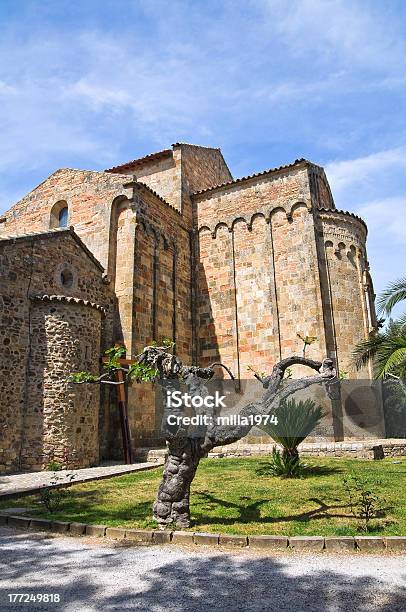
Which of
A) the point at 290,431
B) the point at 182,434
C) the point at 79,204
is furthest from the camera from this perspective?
the point at 79,204

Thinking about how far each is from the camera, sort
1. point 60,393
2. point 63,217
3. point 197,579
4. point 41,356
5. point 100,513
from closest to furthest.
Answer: point 197,579 → point 100,513 → point 60,393 → point 41,356 → point 63,217

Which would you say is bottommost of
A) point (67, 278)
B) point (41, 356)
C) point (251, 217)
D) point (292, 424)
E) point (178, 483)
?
point (178, 483)

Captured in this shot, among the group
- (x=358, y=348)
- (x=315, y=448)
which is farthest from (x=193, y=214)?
(x=315, y=448)

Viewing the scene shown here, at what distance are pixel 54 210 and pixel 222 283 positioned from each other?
8.03m

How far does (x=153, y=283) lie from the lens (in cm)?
1750

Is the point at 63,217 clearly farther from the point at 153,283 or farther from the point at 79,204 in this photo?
the point at 153,283

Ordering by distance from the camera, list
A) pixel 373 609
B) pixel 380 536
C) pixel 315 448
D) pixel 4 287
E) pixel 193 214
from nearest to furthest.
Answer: pixel 373 609, pixel 380 536, pixel 4 287, pixel 315 448, pixel 193 214

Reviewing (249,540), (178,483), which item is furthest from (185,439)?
(249,540)

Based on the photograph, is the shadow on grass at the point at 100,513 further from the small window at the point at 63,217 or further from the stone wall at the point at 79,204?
the small window at the point at 63,217

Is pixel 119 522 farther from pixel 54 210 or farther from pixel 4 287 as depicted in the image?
pixel 54 210

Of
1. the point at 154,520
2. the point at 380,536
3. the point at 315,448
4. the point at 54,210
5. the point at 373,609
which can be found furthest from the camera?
the point at 54,210

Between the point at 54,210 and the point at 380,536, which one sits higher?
the point at 54,210

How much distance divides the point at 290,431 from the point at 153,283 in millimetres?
8767

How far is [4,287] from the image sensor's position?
1253cm
